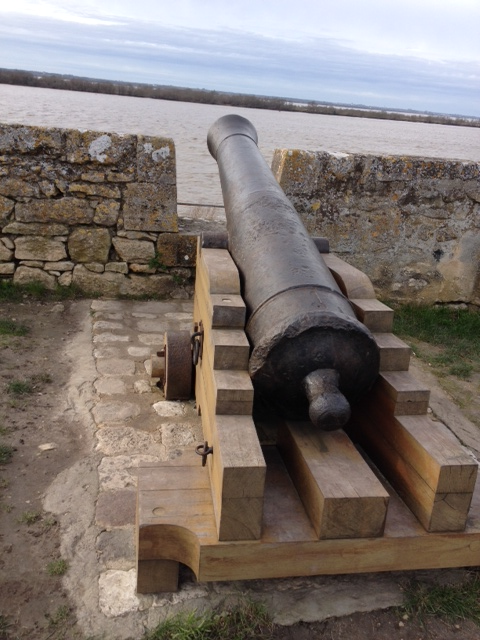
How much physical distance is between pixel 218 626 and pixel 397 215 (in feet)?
13.7

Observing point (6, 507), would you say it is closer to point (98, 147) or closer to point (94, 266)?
point (94, 266)

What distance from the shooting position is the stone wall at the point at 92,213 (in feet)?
16.8

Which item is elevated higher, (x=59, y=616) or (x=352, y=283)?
(x=352, y=283)

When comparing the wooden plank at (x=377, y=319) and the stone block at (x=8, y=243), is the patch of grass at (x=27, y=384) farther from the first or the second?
the wooden plank at (x=377, y=319)

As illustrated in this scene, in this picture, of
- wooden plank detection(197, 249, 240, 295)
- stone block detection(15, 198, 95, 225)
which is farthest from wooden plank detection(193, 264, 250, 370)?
stone block detection(15, 198, 95, 225)

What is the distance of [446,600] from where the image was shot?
2.31 metres

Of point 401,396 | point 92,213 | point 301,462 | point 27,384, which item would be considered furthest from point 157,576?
point 92,213

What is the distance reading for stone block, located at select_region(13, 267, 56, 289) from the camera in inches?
211

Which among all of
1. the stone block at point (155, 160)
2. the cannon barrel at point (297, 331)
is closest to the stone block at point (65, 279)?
the stone block at point (155, 160)

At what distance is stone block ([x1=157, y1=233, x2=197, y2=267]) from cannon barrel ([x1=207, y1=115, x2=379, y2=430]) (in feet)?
7.87

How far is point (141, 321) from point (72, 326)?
1.71ft

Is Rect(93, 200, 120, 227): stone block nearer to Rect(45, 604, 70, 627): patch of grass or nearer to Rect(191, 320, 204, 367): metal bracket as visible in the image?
Rect(191, 320, 204, 367): metal bracket

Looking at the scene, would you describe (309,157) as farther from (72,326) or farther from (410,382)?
(410,382)

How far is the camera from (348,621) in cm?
221
